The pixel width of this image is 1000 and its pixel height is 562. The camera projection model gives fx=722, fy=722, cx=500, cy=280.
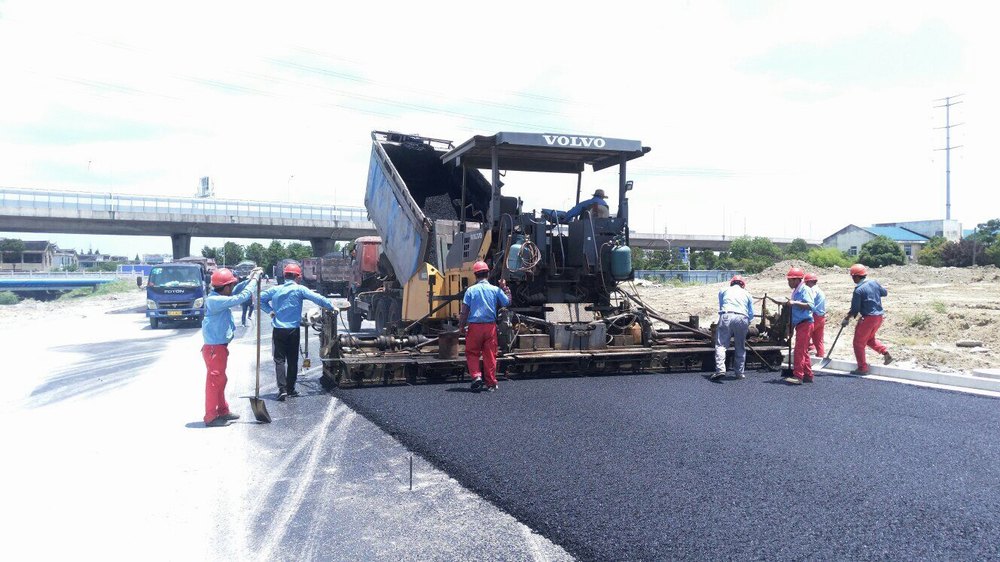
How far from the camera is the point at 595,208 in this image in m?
9.09

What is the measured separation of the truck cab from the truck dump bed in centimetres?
816

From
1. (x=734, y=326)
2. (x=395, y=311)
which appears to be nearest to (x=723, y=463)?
(x=734, y=326)

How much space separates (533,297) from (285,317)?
3107mm

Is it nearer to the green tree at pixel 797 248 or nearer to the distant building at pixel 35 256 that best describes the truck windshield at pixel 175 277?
the green tree at pixel 797 248

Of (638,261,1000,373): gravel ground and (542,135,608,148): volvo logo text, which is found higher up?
(542,135,608,148): volvo logo text

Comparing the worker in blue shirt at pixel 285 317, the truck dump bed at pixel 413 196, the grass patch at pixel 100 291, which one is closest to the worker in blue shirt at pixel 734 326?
the truck dump bed at pixel 413 196

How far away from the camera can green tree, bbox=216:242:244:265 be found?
74562 millimetres

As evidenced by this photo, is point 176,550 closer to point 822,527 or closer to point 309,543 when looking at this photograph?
point 309,543

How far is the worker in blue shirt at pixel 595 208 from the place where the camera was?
9086mm

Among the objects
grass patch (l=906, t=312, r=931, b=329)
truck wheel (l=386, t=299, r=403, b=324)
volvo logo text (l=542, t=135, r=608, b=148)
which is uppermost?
volvo logo text (l=542, t=135, r=608, b=148)

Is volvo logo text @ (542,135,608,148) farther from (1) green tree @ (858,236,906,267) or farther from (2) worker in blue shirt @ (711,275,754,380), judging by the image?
(1) green tree @ (858,236,906,267)

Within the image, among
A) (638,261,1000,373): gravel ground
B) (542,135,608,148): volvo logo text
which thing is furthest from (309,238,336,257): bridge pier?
(542,135,608,148): volvo logo text

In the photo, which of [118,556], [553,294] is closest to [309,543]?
[118,556]

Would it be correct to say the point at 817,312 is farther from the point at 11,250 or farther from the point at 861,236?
the point at 11,250
